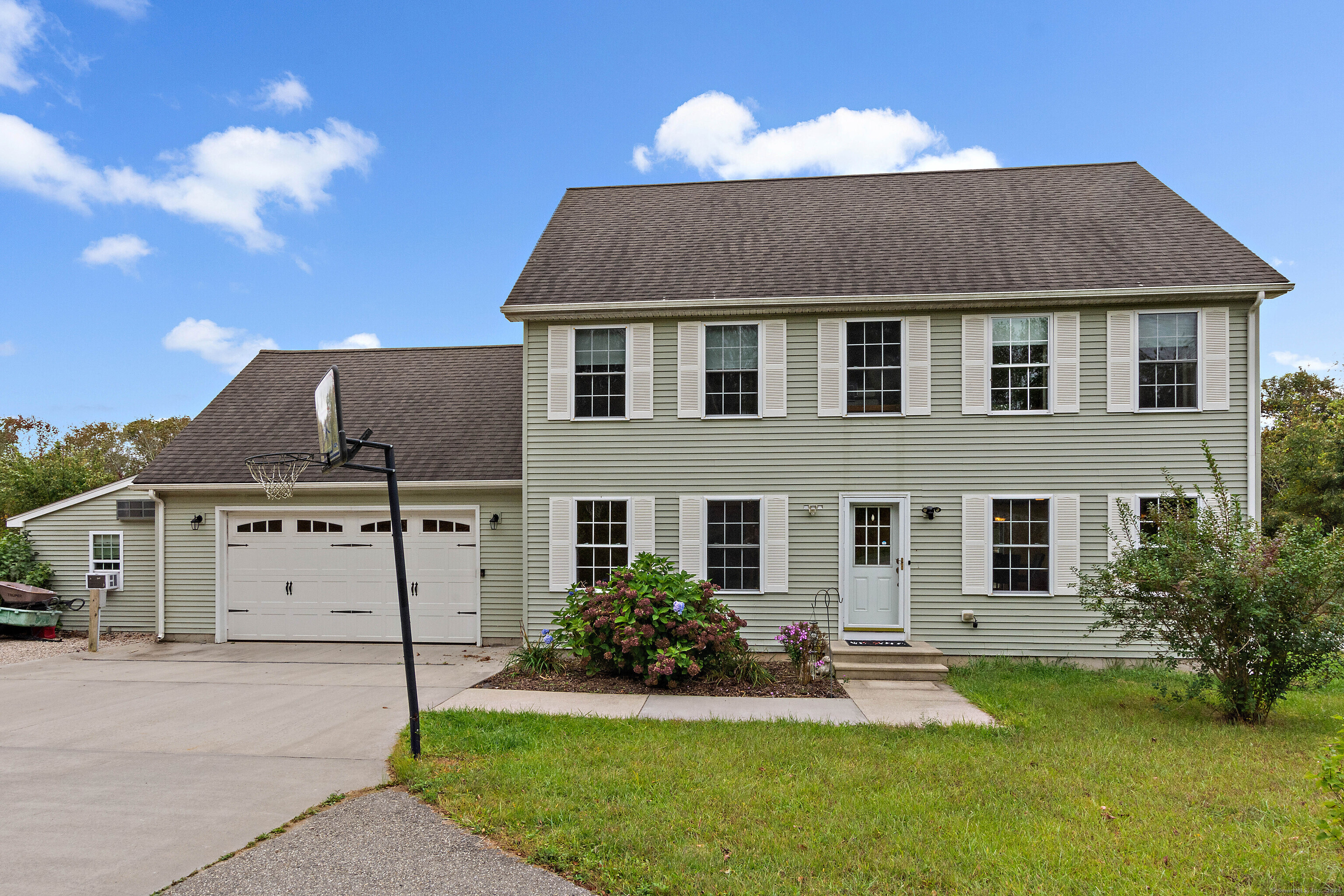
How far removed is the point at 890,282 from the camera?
10.0 m

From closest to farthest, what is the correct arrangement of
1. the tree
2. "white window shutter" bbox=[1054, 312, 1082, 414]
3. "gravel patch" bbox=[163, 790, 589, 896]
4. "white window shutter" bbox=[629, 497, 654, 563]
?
1. "gravel patch" bbox=[163, 790, 589, 896]
2. "white window shutter" bbox=[1054, 312, 1082, 414]
3. "white window shutter" bbox=[629, 497, 654, 563]
4. the tree

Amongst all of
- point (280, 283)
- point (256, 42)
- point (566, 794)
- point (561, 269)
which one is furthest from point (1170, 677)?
point (280, 283)

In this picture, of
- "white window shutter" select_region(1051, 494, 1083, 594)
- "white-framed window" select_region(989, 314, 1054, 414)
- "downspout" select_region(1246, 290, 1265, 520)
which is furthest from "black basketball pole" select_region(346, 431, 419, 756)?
"downspout" select_region(1246, 290, 1265, 520)

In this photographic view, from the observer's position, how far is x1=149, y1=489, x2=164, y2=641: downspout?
11398mm

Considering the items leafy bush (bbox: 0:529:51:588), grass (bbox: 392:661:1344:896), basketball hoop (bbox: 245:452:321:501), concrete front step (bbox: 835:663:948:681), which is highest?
basketball hoop (bbox: 245:452:321:501)

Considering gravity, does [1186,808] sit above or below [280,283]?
below

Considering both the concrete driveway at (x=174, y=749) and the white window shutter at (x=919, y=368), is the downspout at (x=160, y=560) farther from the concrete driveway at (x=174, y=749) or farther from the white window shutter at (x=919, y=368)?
the white window shutter at (x=919, y=368)

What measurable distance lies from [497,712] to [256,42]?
12144 millimetres

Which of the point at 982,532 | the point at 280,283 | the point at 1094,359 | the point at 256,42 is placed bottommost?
the point at 982,532

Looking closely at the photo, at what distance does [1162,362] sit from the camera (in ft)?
31.3

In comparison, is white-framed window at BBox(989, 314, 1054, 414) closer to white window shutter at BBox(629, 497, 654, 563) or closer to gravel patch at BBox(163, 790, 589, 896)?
white window shutter at BBox(629, 497, 654, 563)

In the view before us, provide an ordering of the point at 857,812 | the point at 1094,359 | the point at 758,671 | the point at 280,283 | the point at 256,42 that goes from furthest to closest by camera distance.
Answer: the point at 280,283, the point at 256,42, the point at 1094,359, the point at 758,671, the point at 857,812

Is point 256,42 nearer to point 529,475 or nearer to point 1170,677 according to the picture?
point 529,475

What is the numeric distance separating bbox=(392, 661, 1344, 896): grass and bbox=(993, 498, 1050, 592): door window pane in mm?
2909
